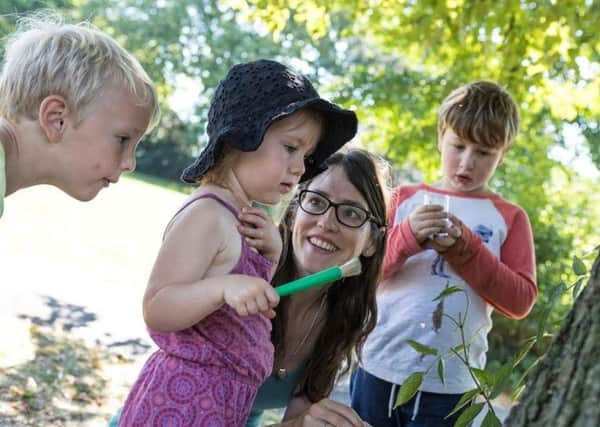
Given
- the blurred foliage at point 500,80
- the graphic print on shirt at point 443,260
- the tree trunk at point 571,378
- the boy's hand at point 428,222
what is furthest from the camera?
the blurred foliage at point 500,80

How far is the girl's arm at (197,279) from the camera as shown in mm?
1430

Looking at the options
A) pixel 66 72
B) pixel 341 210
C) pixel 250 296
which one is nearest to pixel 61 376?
pixel 341 210

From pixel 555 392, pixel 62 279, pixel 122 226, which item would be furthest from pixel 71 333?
pixel 122 226

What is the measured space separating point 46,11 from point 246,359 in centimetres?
111

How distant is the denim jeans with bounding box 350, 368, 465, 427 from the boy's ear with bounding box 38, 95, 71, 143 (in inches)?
49.7

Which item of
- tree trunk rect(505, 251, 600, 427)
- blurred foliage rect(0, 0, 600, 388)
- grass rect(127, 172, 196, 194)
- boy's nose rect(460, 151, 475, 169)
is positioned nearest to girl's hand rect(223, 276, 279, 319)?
tree trunk rect(505, 251, 600, 427)

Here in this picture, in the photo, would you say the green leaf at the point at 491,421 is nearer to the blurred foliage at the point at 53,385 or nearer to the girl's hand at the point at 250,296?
the girl's hand at the point at 250,296

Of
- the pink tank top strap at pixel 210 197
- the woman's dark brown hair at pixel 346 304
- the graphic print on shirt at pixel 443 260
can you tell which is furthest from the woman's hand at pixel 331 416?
the graphic print on shirt at pixel 443 260

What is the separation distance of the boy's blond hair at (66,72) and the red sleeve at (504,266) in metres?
1.02

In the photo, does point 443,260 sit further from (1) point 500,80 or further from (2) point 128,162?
(1) point 500,80

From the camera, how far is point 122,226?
12.1m

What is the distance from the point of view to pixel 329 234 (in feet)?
7.02

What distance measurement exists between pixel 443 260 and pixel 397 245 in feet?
0.66

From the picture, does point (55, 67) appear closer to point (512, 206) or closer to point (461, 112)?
point (461, 112)
